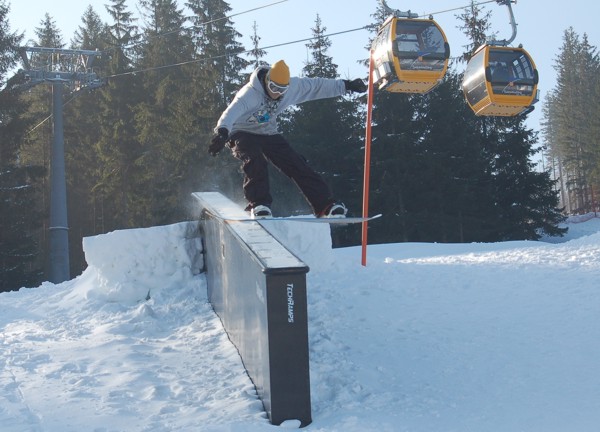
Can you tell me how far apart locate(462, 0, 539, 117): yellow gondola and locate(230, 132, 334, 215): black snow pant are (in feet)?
12.7

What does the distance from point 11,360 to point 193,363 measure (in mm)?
2040

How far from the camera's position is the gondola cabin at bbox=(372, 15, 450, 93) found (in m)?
9.59

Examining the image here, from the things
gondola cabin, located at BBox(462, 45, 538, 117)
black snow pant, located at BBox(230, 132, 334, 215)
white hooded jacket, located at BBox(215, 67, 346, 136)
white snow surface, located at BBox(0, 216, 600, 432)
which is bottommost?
white snow surface, located at BBox(0, 216, 600, 432)

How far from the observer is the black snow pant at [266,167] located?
7492 mm

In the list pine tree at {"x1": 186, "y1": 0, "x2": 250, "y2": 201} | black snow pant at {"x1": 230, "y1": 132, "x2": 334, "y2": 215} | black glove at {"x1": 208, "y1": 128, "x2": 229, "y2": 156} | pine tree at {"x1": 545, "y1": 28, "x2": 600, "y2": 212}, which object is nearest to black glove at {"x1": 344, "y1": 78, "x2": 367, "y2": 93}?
black snow pant at {"x1": 230, "y1": 132, "x2": 334, "y2": 215}

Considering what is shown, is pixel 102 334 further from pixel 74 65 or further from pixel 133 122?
pixel 133 122

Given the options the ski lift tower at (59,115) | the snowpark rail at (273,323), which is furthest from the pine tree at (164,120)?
the snowpark rail at (273,323)

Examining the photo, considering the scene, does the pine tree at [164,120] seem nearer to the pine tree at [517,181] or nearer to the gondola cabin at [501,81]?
the pine tree at [517,181]

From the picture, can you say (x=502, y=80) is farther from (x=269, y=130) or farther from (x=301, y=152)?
(x=301, y=152)

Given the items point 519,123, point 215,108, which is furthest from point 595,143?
point 215,108

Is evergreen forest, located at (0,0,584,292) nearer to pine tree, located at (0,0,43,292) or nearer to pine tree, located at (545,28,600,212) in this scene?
Result: pine tree, located at (0,0,43,292)

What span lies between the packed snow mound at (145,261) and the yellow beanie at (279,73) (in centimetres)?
436

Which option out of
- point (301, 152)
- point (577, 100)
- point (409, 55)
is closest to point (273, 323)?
point (409, 55)

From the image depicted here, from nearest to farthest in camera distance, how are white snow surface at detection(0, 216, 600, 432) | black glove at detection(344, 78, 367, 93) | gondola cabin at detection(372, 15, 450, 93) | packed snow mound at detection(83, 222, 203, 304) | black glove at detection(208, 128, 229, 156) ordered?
1. white snow surface at detection(0, 216, 600, 432)
2. black glove at detection(208, 128, 229, 156)
3. black glove at detection(344, 78, 367, 93)
4. gondola cabin at detection(372, 15, 450, 93)
5. packed snow mound at detection(83, 222, 203, 304)
